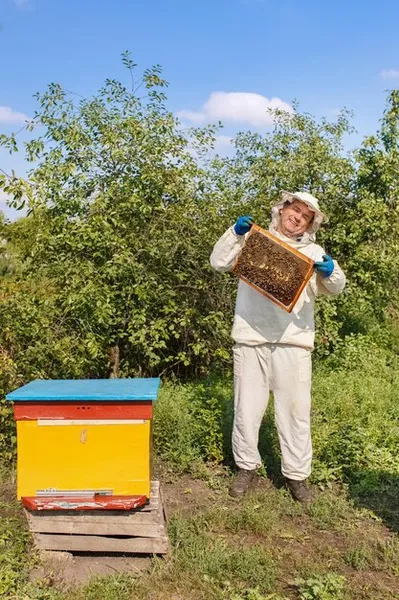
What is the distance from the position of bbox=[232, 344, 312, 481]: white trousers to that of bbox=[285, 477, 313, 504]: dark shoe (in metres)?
0.04

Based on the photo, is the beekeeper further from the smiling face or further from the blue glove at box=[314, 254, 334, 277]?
the blue glove at box=[314, 254, 334, 277]

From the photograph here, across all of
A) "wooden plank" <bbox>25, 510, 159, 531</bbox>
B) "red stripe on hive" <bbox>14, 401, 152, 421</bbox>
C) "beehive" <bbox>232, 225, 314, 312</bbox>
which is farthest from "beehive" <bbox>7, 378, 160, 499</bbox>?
"beehive" <bbox>232, 225, 314, 312</bbox>

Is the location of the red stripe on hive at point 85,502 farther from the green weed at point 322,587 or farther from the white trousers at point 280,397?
the white trousers at point 280,397

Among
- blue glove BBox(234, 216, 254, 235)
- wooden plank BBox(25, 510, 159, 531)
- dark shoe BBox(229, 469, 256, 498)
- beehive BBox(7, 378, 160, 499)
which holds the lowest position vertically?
dark shoe BBox(229, 469, 256, 498)

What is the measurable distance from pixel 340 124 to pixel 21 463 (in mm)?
5772

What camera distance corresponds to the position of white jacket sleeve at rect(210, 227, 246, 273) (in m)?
3.86

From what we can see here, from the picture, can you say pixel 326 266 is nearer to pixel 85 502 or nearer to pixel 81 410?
pixel 81 410

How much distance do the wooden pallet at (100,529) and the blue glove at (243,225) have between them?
1.75m

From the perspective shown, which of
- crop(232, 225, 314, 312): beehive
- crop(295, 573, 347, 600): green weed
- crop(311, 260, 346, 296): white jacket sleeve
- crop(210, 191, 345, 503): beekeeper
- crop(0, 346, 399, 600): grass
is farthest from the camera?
crop(210, 191, 345, 503): beekeeper

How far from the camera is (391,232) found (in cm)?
719

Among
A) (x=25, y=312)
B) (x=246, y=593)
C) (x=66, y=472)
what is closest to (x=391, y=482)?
(x=246, y=593)

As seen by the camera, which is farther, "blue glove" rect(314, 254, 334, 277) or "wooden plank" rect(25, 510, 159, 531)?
"blue glove" rect(314, 254, 334, 277)

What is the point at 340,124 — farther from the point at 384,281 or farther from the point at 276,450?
the point at 276,450

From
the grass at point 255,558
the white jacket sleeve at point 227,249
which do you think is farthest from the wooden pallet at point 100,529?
the white jacket sleeve at point 227,249
